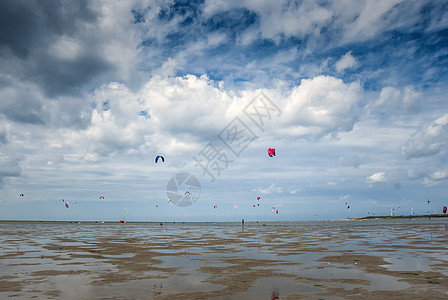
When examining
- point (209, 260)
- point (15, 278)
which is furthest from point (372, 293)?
point (15, 278)

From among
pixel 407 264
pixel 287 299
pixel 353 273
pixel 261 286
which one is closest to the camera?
pixel 287 299

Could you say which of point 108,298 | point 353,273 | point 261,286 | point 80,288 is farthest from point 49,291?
point 353,273

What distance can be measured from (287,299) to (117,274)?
32.1 ft

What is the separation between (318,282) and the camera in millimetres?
14383

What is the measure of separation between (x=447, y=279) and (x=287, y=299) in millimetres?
8665

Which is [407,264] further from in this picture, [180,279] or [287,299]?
[180,279]

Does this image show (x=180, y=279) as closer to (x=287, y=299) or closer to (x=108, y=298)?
(x=108, y=298)

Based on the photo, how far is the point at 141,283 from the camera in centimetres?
1441

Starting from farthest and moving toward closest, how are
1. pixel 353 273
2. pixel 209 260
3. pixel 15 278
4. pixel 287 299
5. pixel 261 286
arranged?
pixel 209 260
pixel 353 273
pixel 15 278
pixel 261 286
pixel 287 299

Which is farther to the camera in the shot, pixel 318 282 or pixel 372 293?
pixel 318 282

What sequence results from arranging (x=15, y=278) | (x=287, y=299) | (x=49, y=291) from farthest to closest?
(x=15, y=278)
(x=49, y=291)
(x=287, y=299)

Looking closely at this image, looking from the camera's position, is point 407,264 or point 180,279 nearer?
point 180,279

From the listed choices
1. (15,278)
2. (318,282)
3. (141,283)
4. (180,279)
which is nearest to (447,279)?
(318,282)

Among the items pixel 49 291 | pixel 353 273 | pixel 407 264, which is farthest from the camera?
pixel 407 264
